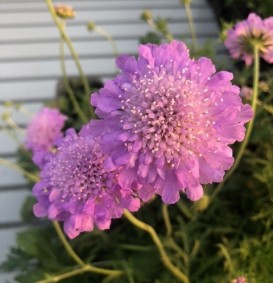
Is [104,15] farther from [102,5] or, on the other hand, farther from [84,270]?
[84,270]

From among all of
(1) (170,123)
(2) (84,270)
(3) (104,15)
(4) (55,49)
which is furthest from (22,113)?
(1) (170,123)

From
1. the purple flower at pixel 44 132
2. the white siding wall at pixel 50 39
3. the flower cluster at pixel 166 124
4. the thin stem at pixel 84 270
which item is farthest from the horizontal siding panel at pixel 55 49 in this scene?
the flower cluster at pixel 166 124

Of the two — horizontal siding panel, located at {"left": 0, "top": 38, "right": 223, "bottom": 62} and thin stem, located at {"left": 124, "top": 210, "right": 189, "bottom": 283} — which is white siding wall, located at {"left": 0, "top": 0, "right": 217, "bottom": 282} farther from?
thin stem, located at {"left": 124, "top": 210, "right": 189, "bottom": 283}

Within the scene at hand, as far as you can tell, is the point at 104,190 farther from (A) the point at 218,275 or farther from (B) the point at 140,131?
(A) the point at 218,275

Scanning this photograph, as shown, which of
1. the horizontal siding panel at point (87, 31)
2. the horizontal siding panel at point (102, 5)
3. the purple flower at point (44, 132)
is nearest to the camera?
the purple flower at point (44, 132)

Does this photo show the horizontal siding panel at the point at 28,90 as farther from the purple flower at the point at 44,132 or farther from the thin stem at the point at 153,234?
the thin stem at the point at 153,234

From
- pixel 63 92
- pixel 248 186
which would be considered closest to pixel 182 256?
pixel 248 186
